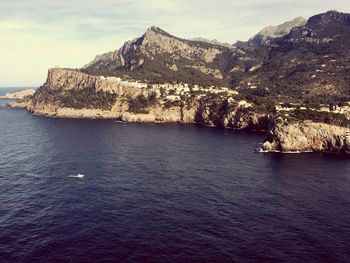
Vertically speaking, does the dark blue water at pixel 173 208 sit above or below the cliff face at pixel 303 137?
below

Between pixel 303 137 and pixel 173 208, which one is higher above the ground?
pixel 303 137

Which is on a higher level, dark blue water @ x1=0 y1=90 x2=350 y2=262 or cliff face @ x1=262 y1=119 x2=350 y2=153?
cliff face @ x1=262 y1=119 x2=350 y2=153

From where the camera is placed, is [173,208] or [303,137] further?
[303,137]

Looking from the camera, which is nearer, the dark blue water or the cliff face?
the dark blue water
